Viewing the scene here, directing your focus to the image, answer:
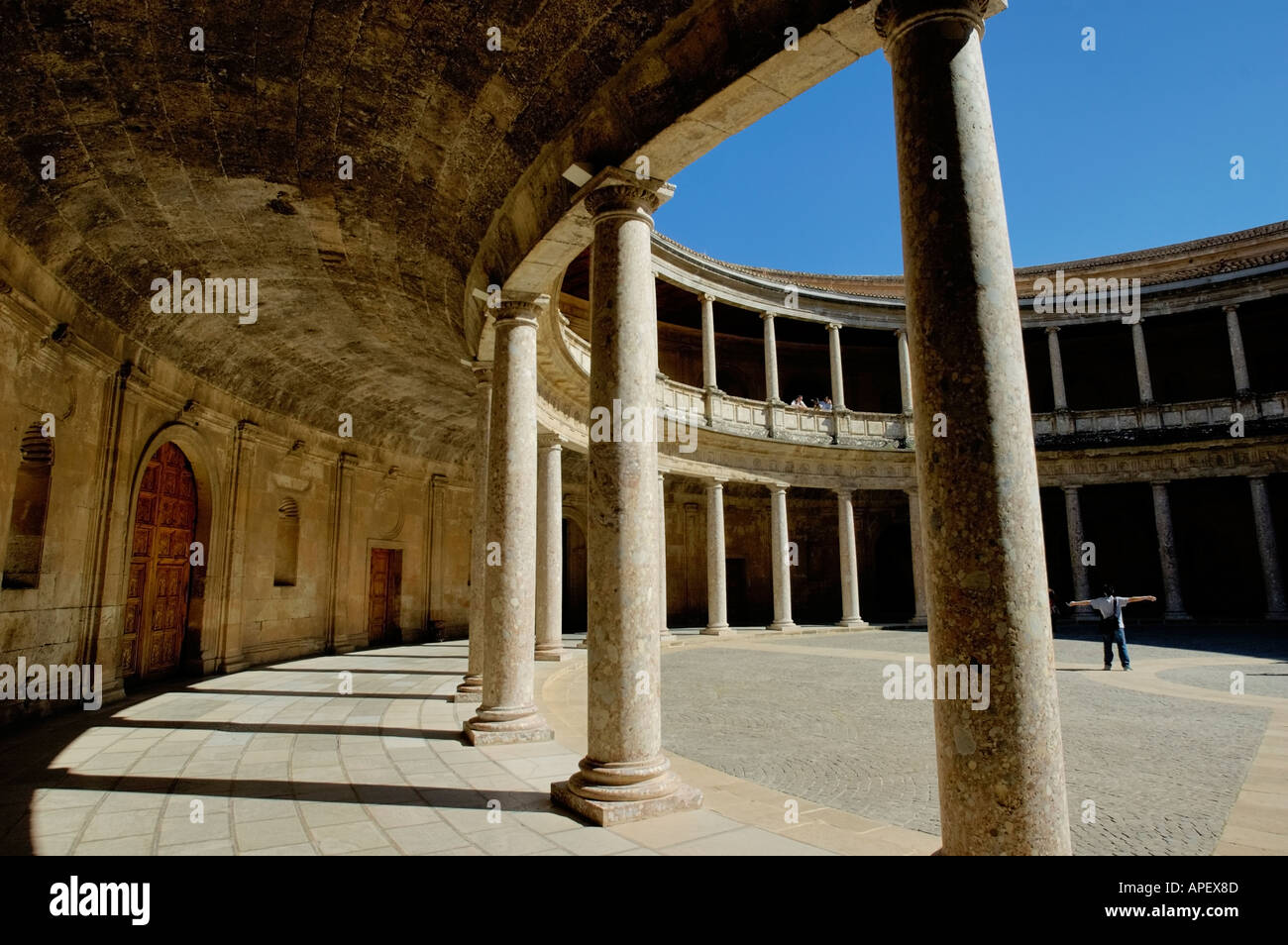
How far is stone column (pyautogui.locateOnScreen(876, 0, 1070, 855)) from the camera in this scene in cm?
288

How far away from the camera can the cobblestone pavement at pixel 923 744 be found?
4852 millimetres

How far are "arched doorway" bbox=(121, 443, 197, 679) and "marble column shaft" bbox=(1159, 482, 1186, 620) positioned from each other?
2563cm

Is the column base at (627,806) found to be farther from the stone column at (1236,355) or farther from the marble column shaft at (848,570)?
the stone column at (1236,355)

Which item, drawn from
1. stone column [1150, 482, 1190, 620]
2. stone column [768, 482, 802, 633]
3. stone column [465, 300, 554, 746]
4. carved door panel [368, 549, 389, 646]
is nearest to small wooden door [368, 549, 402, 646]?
carved door panel [368, 549, 389, 646]

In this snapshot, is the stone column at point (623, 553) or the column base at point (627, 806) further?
the stone column at point (623, 553)

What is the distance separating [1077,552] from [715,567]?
1213 centimetres

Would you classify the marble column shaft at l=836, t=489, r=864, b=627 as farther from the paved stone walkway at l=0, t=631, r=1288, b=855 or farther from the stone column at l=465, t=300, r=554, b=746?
the stone column at l=465, t=300, r=554, b=746

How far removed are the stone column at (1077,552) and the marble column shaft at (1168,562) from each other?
2.05 meters

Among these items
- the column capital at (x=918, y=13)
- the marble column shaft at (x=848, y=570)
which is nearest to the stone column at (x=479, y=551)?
the column capital at (x=918, y=13)

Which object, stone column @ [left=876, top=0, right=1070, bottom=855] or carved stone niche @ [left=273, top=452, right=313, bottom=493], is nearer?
stone column @ [left=876, top=0, right=1070, bottom=855]

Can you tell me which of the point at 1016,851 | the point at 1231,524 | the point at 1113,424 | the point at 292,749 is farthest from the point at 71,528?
the point at 1231,524

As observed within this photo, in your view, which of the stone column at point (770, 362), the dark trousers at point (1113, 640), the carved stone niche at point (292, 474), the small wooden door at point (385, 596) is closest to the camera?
the dark trousers at point (1113, 640)

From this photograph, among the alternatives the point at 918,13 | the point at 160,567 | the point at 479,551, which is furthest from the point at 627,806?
the point at 160,567

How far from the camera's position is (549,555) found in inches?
534
